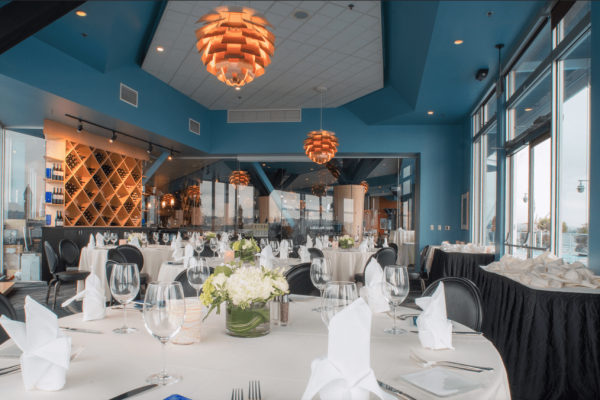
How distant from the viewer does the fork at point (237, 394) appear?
37.4 inches

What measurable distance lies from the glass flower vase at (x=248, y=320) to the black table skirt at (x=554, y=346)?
2.27 metres

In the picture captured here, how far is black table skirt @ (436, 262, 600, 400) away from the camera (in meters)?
2.59

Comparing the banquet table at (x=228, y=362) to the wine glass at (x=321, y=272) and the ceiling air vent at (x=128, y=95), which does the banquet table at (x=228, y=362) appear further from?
the ceiling air vent at (x=128, y=95)

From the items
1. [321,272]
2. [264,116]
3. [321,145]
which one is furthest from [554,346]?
[264,116]

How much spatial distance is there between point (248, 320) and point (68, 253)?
6.48m

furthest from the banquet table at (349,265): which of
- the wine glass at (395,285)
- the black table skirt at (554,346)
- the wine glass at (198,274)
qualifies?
the wine glass at (395,285)

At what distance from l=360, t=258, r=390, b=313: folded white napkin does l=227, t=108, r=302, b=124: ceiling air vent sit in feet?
25.4

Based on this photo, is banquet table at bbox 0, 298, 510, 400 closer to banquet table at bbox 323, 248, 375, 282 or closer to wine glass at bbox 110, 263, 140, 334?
wine glass at bbox 110, 263, 140, 334

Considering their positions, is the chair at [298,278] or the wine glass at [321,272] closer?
the wine glass at [321,272]

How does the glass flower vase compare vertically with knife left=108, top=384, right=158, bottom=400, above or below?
above

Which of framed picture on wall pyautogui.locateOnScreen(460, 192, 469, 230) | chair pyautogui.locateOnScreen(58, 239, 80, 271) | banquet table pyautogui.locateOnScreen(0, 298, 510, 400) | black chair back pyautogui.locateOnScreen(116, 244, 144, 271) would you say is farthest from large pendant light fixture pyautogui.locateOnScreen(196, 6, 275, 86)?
framed picture on wall pyautogui.locateOnScreen(460, 192, 469, 230)

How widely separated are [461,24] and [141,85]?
5680 mm

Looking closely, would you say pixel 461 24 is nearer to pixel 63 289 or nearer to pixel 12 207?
pixel 63 289

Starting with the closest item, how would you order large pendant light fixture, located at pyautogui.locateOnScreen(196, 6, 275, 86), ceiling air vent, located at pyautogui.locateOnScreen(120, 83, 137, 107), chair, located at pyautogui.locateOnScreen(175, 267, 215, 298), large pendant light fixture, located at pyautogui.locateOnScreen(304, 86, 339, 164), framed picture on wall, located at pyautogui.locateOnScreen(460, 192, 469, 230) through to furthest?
chair, located at pyautogui.locateOnScreen(175, 267, 215, 298)
large pendant light fixture, located at pyautogui.locateOnScreen(196, 6, 275, 86)
large pendant light fixture, located at pyautogui.locateOnScreen(304, 86, 339, 164)
ceiling air vent, located at pyautogui.locateOnScreen(120, 83, 137, 107)
framed picture on wall, located at pyautogui.locateOnScreen(460, 192, 469, 230)
